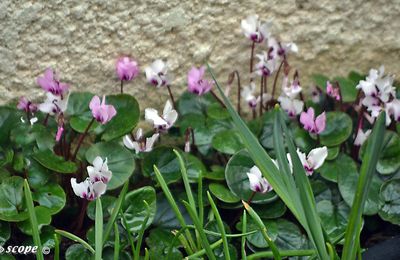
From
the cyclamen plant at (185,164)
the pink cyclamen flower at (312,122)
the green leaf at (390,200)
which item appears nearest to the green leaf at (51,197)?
the cyclamen plant at (185,164)

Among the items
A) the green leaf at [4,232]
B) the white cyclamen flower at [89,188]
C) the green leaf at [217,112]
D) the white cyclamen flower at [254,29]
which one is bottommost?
the green leaf at [4,232]

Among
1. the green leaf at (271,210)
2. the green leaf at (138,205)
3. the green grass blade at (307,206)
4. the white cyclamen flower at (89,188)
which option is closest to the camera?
the green grass blade at (307,206)

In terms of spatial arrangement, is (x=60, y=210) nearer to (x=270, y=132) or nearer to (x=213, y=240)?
(x=213, y=240)

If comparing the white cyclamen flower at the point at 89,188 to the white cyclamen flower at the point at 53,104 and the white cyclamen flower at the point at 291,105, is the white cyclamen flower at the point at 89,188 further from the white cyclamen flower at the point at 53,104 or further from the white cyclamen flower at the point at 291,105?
the white cyclamen flower at the point at 291,105

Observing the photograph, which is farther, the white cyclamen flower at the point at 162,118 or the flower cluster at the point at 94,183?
the white cyclamen flower at the point at 162,118

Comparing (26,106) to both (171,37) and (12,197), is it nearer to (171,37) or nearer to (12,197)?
(12,197)

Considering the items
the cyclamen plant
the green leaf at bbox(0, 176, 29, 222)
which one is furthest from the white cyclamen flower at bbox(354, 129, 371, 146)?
the green leaf at bbox(0, 176, 29, 222)
